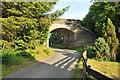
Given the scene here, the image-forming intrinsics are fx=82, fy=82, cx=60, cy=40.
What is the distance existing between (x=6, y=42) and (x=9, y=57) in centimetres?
287

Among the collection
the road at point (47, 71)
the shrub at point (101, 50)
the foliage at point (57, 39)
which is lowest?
the road at point (47, 71)

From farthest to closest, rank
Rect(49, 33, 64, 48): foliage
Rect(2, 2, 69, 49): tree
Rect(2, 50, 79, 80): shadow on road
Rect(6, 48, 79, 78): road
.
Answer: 1. Rect(49, 33, 64, 48): foliage
2. Rect(2, 2, 69, 49): tree
3. Rect(6, 48, 79, 78): road
4. Rect(2, 50, 79, 80): shadow on road

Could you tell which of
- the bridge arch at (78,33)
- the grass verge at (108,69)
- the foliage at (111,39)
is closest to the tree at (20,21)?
the grass verge at (108,69)

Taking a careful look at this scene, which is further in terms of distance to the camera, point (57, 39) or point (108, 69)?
point (57, 39)

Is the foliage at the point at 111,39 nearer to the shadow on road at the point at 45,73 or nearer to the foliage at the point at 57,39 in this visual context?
the shadow on road at the point at 45,73

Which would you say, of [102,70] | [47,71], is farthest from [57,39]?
[47,71]

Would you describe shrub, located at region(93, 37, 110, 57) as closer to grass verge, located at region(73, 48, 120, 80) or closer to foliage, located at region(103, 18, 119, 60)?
foliage, located at region(103, 18, 119, 60)

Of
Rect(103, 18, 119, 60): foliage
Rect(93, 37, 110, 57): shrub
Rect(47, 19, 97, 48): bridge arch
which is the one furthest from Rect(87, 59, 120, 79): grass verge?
Rect(47, 19, 97, 48): bridge arch

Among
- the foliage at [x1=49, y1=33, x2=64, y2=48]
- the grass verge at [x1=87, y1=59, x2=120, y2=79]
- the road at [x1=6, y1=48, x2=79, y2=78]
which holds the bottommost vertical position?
the grass verge at [x1=87, y1=59, x2=120, y2=79]

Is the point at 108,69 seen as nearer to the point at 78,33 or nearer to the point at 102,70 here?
the point at 102,70

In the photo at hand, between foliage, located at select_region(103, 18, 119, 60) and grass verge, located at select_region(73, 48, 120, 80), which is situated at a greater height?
foliage, located at select_region(103, 18, 119, 60)

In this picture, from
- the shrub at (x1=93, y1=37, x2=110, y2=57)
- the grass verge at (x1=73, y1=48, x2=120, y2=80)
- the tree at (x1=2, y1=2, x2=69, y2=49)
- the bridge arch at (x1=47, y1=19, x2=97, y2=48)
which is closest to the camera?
the grass verge at (x1=73, y1=48, x2=120, y2=80)

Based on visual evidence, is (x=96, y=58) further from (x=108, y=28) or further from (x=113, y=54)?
(x=108, y=28)

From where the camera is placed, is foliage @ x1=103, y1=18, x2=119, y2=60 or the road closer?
the road
